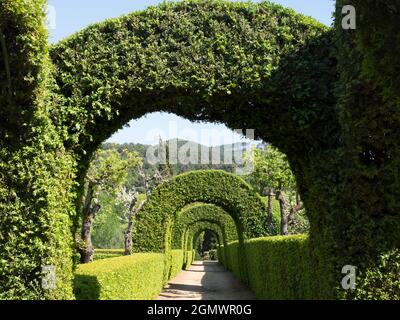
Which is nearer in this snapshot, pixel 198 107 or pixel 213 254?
pixel 198 107

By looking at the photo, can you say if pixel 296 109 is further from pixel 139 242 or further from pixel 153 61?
pixel 139 242

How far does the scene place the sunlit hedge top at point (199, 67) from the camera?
22.4 feet

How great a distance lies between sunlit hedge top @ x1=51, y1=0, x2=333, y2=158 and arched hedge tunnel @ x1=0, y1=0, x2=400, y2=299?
2cm

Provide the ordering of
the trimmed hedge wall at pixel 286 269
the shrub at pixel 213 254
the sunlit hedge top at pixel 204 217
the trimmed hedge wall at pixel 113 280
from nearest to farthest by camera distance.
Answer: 1. the trimmed hedge wall at pixel 113 280
2. the trimmed hedge wall at pixel 286 269
3. the sunlit hedge top at pixel 204 217
4. the shrub at pixel 213 254

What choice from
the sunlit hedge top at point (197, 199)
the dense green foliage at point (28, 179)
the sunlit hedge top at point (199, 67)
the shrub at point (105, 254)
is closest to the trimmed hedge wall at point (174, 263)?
the sunlit hedge top at point (197, 199)

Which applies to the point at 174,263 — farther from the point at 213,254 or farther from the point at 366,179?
the point at 213,254

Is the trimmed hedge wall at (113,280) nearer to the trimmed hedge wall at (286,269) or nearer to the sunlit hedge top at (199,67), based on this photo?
the sunlit hedge top at (199,67)

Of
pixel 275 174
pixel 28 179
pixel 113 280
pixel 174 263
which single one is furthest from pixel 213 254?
pixel 28 179

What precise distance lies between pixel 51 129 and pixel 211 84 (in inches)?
91.4

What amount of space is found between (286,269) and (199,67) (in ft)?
15.9

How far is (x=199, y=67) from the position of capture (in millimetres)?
6977

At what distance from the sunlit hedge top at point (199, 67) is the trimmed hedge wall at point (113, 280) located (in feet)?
6.89
